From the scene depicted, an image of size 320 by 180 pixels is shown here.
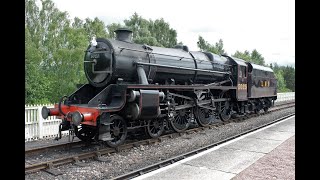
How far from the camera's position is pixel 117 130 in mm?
8383

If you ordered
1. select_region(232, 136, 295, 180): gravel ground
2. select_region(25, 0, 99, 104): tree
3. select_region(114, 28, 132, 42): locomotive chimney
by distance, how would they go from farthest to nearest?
select_region(25, 0, 99, 104): tree
select_region(114, 28, 132, 42): locomotive chimney
select_region(232, 136, 295, 180): gravel ground

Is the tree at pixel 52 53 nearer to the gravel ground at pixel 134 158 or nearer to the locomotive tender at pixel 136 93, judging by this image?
the locomotive tender at pixel 136 93

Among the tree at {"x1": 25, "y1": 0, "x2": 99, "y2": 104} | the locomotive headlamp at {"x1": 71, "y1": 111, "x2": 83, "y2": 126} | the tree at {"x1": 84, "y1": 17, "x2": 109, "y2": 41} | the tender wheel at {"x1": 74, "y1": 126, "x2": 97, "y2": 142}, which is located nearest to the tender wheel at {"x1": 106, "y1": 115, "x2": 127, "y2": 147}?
the tender wheel at {"x1": 74, "y1": 126, "x2": 97, "y2": 142}

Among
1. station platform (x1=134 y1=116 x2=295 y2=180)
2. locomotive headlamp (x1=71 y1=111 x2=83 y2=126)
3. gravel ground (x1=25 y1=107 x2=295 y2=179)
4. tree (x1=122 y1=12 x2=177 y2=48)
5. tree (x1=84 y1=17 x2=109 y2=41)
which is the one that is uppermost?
tree (x1=122 y1=12 x2=177 y2=48)

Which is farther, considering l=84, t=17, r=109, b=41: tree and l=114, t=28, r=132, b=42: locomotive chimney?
l=84, t=17, r=109, b=41: tree

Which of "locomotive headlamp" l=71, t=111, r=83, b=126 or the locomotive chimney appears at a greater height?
the locomotive chimney

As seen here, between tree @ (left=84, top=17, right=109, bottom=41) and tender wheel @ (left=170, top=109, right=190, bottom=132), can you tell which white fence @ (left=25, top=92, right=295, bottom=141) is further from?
tree @ (left=84, top=17, right=109, bottom=41)

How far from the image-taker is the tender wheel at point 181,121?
10.9 meters

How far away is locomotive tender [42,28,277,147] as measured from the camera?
8203 mm

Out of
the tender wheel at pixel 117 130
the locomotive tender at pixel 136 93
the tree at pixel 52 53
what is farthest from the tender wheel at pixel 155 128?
the tree at pixel 52 53

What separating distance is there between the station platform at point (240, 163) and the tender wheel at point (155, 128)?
245 cm
